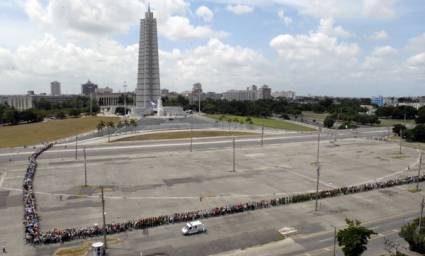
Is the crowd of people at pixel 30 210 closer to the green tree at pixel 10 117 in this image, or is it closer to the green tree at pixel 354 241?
the green tree at pixel 354 241

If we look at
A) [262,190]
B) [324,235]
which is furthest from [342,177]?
[324,235]

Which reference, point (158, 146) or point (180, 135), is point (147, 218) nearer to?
point (158, 146)

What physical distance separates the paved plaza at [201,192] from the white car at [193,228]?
2.00ft

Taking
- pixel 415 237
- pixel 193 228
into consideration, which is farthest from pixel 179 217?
pixel 415 237

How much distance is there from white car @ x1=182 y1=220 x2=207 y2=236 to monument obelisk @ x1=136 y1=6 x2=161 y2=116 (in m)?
130

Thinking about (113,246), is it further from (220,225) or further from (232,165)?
(232,165)

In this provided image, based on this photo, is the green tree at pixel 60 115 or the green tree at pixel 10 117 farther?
the green tree at pixel 60 115

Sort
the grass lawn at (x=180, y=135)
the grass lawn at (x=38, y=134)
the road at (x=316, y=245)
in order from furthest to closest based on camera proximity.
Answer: the grass lawn at (x=180, y=135), the grass lawn at (x=38, y=134), the road at (x=316, y=245)

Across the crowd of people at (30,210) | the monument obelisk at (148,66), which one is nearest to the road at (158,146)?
the crowd of people at (30,210)

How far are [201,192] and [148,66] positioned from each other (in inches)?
4956

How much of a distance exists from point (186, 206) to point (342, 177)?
23.9 m

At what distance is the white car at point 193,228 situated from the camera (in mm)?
28984

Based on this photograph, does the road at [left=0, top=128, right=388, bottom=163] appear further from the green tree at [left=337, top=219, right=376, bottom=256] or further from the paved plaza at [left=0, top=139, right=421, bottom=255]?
the green tree at [left=337, top=219, right=376, bottom=256]

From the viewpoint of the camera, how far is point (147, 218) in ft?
104
